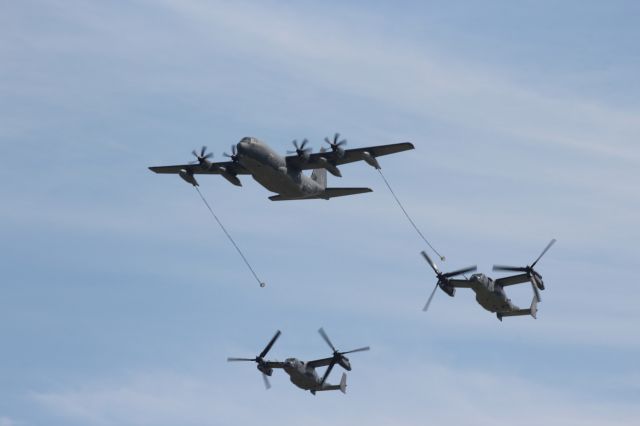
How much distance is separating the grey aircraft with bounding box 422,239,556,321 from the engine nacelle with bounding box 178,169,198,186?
2140cm

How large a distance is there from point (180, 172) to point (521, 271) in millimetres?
31529

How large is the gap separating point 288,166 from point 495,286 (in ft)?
68.9

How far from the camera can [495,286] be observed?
11350 centimetres

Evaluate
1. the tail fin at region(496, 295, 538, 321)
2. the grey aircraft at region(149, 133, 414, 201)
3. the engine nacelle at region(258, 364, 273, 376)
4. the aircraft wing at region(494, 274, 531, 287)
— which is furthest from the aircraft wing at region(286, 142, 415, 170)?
the engine nacelle at region(258, 364, 273, 376)

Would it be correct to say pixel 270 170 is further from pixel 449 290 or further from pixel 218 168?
pixel 449 290

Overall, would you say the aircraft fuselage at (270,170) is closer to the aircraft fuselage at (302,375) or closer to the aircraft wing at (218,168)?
the aircraft wing at (218,168)

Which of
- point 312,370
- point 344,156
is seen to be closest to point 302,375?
point 312,370

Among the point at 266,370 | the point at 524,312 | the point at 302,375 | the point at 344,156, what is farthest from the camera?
the point at 266,370

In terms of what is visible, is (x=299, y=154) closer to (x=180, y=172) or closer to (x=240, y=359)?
(x=180, y=172)

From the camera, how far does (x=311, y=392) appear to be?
118312 mm

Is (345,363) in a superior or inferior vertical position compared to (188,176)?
inferior

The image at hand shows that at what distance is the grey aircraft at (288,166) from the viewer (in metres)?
107

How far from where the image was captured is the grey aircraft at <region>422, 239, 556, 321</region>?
113 meters

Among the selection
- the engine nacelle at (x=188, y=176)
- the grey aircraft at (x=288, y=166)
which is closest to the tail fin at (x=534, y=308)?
the grey aircraft at (x=288, y=166)
